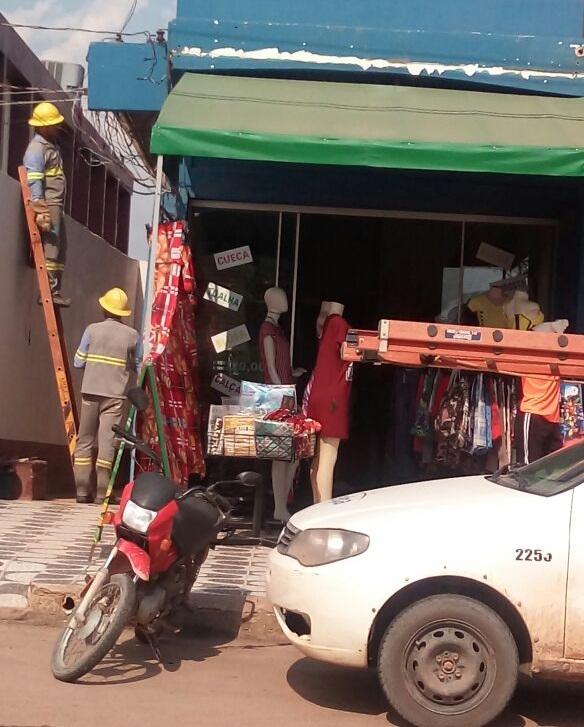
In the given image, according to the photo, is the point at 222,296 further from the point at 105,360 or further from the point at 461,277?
the point at 461,277

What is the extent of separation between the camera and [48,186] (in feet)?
34.9

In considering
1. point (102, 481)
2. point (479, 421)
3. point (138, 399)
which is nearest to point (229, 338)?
point (102, 481)

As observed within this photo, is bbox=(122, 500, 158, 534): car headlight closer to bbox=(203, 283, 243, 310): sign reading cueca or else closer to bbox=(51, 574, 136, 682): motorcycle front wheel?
bbox=(51, 574, 136, 682): motorcycle front wheel

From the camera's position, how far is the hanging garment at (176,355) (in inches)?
342

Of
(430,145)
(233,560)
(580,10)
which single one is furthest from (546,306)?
(233,560)

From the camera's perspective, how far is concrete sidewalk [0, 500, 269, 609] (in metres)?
6.70

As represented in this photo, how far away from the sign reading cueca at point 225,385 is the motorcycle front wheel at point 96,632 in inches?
193

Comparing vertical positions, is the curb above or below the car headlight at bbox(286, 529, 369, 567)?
below

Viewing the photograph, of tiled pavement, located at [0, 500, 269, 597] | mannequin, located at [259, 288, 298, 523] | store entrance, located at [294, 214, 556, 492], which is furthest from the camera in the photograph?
store entrance, located at [294, 214, 556, 492]

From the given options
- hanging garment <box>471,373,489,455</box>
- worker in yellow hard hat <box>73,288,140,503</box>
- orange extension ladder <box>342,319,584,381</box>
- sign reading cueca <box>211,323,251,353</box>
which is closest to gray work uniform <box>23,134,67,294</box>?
worker in yellow hard hat <box>73,288,140,503</box>

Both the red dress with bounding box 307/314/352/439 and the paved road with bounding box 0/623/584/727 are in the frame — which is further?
the red dress with bounding box 307/314/352/439

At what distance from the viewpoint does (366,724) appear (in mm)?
5078

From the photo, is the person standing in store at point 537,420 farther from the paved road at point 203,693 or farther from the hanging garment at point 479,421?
the paved road at point 203,693

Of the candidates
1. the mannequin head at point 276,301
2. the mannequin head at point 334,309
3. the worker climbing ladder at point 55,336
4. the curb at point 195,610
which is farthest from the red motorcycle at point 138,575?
the worker climbing ladder at point 55,336
